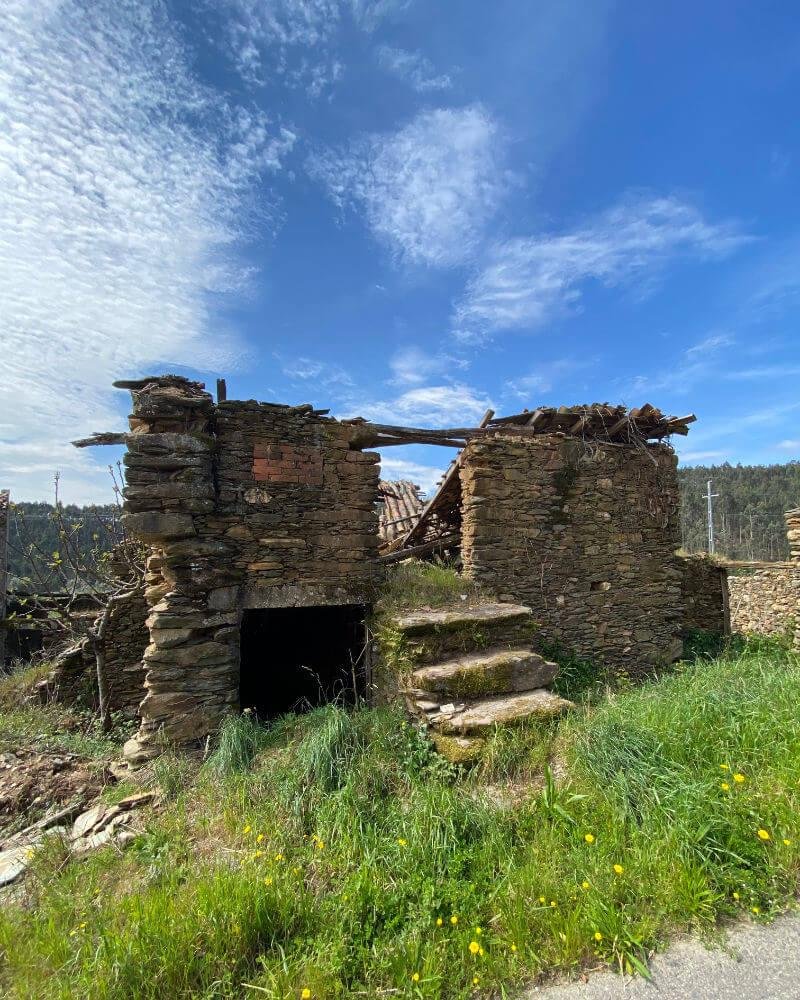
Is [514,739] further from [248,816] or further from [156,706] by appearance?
[156,706]

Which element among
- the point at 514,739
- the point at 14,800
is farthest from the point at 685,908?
the point at 14,800

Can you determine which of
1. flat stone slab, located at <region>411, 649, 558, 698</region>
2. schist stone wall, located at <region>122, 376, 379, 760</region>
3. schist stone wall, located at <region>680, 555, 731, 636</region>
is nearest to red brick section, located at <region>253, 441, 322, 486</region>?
schist stone wall, located at <region>122, 376, 379, 760</region>

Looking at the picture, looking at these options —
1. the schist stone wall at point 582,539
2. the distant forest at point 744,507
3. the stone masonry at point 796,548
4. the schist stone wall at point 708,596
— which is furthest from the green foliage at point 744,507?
the schist stone wall at point 582,539

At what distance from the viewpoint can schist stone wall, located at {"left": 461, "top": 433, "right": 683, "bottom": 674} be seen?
23.6 ft

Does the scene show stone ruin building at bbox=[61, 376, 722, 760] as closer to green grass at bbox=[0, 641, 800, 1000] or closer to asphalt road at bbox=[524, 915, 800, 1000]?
green grass at bbox=[0, 641, 800, 1000]

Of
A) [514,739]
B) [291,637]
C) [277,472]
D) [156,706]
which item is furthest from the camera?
[291,637]

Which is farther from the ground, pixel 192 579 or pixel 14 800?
pixel 192 579

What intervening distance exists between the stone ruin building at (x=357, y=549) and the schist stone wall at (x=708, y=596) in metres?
2.15

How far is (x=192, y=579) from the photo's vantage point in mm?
5496

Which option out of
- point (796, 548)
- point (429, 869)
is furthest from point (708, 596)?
point (429, 869)

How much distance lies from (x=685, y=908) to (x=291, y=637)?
739 cm

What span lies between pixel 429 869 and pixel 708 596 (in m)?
9.99

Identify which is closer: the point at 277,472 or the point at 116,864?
the point at 116,864

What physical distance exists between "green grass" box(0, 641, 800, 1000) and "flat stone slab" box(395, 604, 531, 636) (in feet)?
3.85
